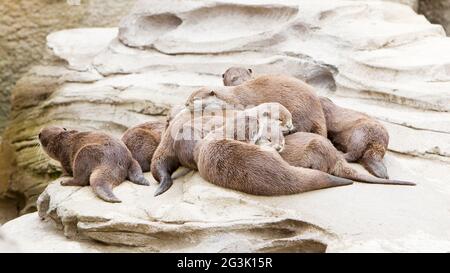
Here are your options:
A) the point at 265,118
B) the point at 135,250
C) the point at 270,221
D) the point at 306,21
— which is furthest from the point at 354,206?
the point at 306,21

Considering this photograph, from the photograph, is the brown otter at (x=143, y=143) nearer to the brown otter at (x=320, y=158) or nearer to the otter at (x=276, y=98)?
the otter at (x=276, y=98)

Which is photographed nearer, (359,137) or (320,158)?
(320,158)

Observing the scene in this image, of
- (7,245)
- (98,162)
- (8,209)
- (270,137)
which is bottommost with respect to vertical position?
(8,209)

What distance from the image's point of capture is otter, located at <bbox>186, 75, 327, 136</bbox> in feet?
18.9

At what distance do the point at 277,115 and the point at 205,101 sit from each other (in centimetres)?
58

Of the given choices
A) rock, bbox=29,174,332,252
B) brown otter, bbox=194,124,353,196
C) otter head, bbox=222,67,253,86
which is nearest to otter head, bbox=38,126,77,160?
rock, bbox=29,174,332,252

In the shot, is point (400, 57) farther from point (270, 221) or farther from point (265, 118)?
point (270, 221)

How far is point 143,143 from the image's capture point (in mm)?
6059

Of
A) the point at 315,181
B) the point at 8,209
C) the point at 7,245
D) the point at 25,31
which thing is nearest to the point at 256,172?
the point at 315,181

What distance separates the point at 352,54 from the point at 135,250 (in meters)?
2.78

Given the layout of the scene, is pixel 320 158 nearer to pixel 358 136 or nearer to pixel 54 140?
pixel 358 136

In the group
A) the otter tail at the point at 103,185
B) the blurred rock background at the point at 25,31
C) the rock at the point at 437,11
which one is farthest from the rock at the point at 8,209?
the rock at the point at 437,11

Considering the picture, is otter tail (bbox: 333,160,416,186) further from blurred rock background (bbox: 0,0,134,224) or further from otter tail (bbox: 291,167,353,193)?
blurred rock background (bbox: 0,0,134,224)

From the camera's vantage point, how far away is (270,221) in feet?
15.9
